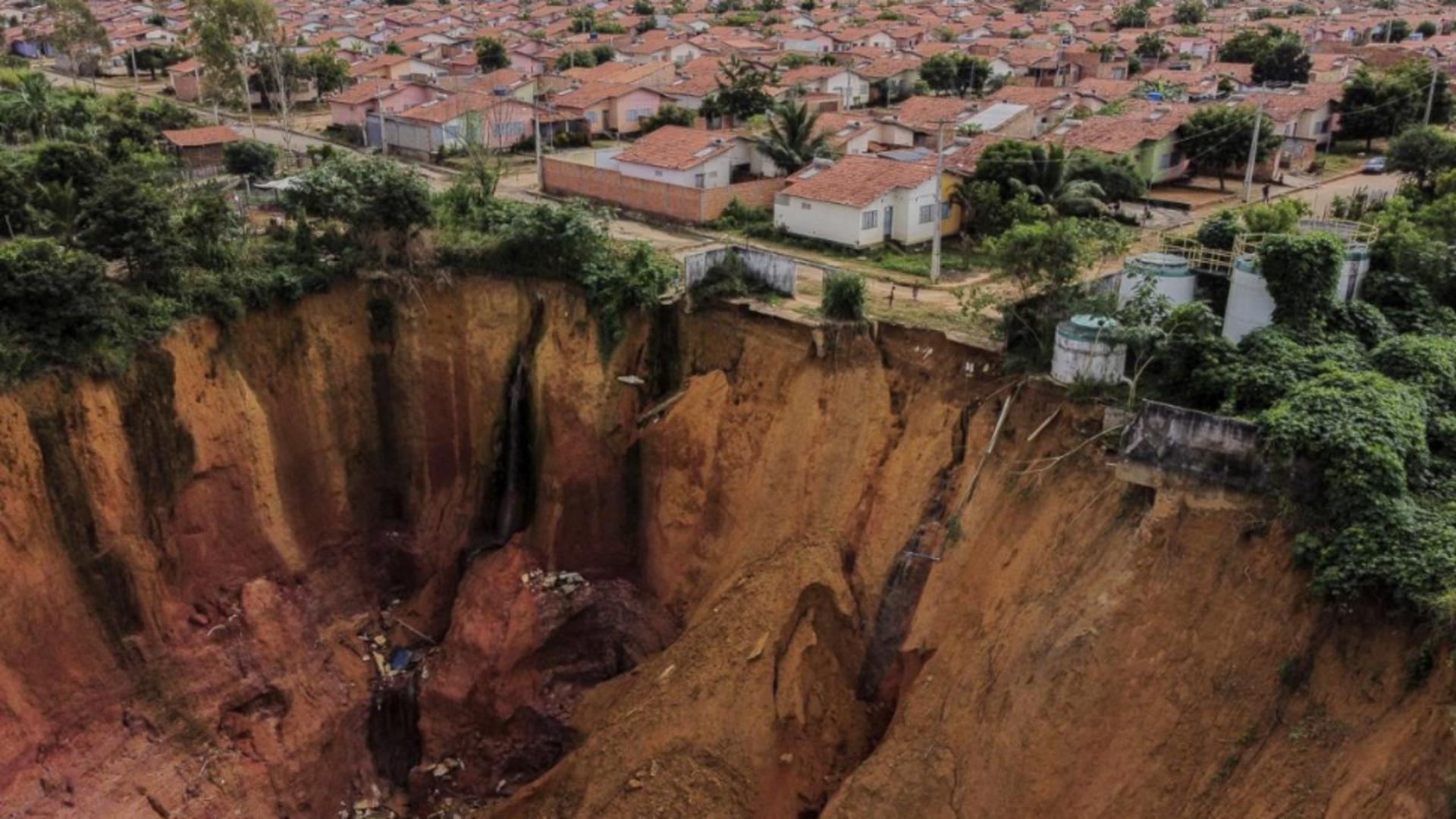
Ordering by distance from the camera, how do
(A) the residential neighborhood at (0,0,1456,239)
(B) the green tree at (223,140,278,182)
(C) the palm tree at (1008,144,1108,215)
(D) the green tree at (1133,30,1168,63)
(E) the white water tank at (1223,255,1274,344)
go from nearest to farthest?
(E) the white water tank at (1223,255,1274,344) → (C) the palm tree at (1008,144,1108,215) → (B) the green tree at (223,140,278,182) → (A) the residential neighborhood at (0,0,1456,239) → (D) the green tree at (1133,30,1168,63)

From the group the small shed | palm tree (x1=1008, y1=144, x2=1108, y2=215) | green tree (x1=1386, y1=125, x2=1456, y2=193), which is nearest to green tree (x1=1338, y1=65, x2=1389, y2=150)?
green tree (x1=1386, y1=125, x2=1456, y2=193)

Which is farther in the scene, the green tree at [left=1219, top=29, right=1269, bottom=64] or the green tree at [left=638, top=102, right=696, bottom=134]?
the green tree at [left=1219, top=29, right=1269, bottom=64]

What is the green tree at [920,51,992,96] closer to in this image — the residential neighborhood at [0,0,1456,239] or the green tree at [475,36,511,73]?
the residential neighborhood at [0,0,1456,239]

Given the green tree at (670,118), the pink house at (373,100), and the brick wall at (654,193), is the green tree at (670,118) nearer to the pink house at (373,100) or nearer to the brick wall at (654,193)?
the brick wall at (654,193)

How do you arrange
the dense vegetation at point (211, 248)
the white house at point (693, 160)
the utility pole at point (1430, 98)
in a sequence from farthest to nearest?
the utility pole at point (1430, 98), the white house at point (693, 160), the dense vegetation at point (211, 248)

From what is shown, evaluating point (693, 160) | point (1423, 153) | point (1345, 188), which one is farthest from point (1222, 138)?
point (693, 160)

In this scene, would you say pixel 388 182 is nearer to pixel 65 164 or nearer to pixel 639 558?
pixel 65 164

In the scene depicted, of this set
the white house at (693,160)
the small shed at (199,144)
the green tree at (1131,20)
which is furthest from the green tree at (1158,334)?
the green tree at (1131,20)
